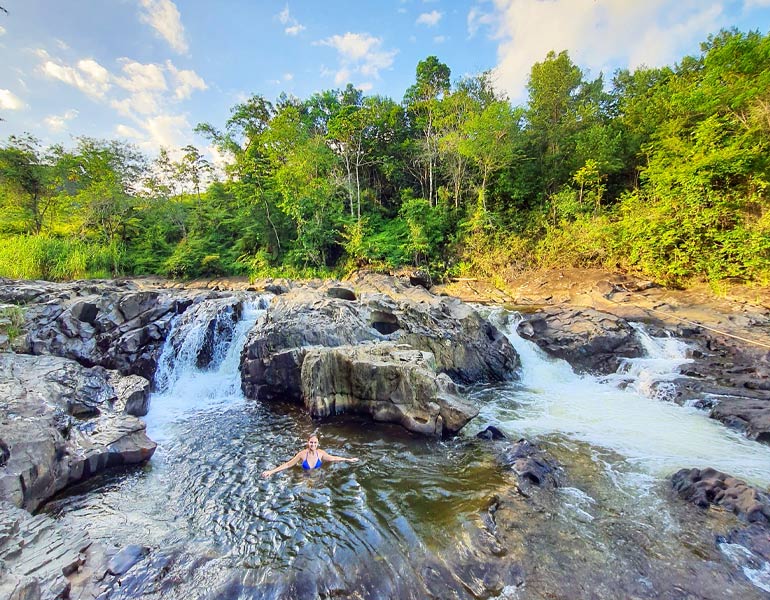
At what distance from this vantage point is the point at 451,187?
2484cm

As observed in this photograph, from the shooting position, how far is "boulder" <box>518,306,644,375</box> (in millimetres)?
10352

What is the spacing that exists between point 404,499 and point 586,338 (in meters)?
8.64

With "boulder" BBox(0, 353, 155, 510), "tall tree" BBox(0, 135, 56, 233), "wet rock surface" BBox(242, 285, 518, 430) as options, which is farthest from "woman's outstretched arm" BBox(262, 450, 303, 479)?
"tall tree" BBox(0, 135, 56, 233)

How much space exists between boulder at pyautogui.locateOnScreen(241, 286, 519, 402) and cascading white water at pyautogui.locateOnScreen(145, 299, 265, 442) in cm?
89

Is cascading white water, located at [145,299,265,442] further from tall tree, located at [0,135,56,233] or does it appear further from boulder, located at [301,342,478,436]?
tall tree, located at [0,135,56,233]

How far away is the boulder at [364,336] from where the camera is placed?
342 inches

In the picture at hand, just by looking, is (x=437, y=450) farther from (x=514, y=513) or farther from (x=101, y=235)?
(x=101, y=235)

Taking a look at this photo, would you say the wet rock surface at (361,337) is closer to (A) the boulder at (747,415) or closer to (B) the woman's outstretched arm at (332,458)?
(B) the woman's outstretched arm at (332,458)

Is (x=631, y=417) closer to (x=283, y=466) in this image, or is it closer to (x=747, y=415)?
(x=747, y=415)

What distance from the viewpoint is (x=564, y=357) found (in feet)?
35.1

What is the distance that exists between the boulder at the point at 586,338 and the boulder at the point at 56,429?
1087 cm

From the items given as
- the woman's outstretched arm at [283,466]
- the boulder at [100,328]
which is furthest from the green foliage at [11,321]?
the woman's outstretched arm at [283,466]

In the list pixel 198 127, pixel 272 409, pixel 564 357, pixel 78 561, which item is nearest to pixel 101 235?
pixel 198 127

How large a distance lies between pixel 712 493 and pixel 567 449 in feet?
6.34
